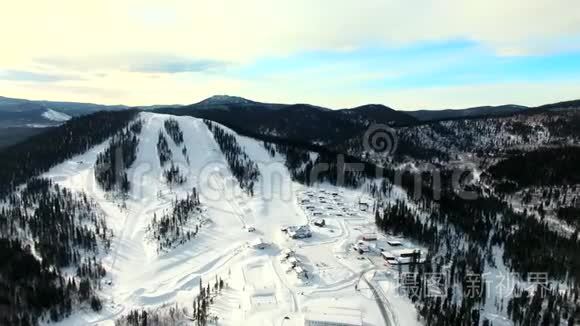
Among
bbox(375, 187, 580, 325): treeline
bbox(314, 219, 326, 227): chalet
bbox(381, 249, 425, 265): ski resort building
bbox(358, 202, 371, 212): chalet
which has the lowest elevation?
bbox(375, 187, 580, 325): treeline

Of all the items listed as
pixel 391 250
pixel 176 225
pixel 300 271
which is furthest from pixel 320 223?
pixel 176 225

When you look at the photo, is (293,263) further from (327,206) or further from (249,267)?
(327,206)

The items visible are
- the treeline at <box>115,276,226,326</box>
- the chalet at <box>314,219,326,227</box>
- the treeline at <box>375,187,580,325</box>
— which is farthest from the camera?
the chalet at <box>314,219,326,227</box>

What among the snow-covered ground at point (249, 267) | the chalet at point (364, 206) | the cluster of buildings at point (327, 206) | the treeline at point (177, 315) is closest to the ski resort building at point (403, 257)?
the snow-covered ground at point (249, 267)

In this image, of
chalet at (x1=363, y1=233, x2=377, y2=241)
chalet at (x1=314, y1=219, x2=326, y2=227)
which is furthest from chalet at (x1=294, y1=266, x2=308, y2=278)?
chalet at (x1=314, y1=219, x2=326, y2=227)

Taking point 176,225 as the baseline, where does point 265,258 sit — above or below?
above

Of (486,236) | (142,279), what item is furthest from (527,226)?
(142,279)

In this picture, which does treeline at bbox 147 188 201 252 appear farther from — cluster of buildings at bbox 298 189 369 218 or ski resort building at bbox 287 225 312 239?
cluster of buildings at bbox 298 189 369 218

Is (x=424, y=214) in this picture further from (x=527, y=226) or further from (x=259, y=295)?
(x=259, y=295)
